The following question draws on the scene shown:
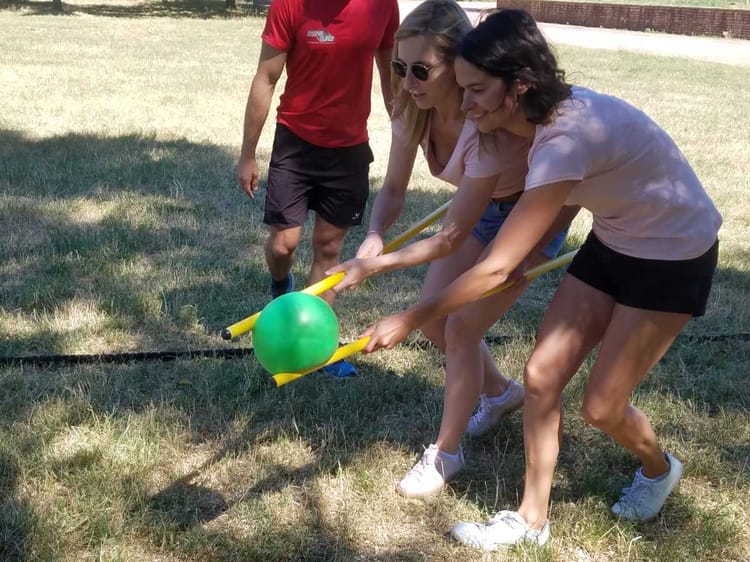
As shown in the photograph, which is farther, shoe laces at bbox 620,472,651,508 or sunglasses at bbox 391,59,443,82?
shoe laces at bbox 620,472,651,508

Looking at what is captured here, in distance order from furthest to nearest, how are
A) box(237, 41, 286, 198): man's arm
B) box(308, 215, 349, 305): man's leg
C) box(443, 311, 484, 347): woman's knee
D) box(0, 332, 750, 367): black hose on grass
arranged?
box(308, 215, 349, 305): man's leg < box(0, 332, 750, 367): black hose on grass < box(237, 41, 286, 198): man's arm < box(443, 311, 484, 347): woman's knee

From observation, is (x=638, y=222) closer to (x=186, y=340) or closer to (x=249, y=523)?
(x=249, y=523)

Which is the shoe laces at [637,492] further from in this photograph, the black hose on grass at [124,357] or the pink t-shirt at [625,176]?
the black hose on grass at [124,357]

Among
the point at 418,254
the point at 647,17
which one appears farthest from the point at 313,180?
the point at 647,17

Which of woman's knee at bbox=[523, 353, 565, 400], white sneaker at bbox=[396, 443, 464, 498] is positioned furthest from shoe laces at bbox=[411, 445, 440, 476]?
woman's knee at bbox=[523, 353, 565, 400]

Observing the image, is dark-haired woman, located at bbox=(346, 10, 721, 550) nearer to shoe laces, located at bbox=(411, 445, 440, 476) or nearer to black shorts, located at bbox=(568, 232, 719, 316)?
black shorts, located at bbox=(568, 232, 719, 316)

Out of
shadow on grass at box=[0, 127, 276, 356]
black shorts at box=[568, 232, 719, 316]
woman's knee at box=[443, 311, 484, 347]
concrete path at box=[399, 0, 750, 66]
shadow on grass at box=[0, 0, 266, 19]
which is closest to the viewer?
black shorts at box=[568, 232, 719, 316]

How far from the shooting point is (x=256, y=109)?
4.20 m

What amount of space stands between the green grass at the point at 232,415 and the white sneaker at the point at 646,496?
0.07 meters

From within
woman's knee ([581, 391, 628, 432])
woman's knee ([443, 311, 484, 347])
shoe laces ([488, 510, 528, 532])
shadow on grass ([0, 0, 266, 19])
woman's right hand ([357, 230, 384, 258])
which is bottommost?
shadow on grass ([0, 0, 266, 19])

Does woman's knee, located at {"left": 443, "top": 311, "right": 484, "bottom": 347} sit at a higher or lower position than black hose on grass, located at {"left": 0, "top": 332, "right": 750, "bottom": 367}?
higher

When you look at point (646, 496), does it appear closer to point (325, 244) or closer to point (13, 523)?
point (325, 244)

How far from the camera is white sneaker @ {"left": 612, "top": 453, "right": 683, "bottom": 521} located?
3.16m

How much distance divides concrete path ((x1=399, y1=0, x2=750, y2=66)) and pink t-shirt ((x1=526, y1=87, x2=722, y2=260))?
59.8 ft
